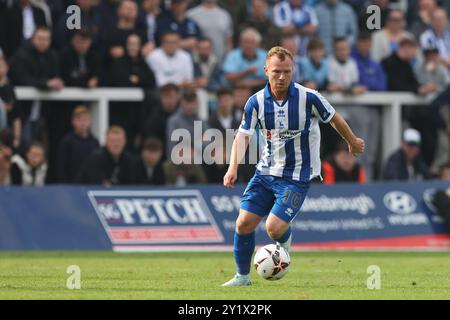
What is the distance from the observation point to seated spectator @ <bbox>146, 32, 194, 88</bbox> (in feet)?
74.9

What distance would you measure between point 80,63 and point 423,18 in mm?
8103

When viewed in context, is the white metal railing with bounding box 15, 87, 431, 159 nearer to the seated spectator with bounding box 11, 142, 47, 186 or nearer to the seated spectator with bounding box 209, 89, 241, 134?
the seated spectator with bounding box 209, 89, 241, 134

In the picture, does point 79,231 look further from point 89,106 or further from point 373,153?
point 373,153

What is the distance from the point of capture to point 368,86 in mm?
24828

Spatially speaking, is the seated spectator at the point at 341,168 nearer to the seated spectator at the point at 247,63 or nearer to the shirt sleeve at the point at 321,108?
the seated spectator at the point at 247,63

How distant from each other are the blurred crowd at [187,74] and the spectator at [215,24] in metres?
0.02

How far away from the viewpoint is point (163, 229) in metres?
20.7

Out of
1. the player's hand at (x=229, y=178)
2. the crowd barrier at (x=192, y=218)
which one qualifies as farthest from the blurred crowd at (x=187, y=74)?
the player's hand at (x=229, y=178)

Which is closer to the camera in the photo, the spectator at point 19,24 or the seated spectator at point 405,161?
the spectator at point 19,24

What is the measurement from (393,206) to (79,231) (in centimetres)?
569

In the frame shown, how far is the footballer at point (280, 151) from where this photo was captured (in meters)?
12.8

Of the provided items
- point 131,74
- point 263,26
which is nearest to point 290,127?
point 131,74

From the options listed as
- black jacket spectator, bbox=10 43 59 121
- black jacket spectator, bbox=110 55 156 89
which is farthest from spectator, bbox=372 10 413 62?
black jacket spectator, bbox=10 43 59 121
